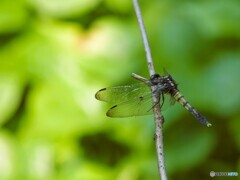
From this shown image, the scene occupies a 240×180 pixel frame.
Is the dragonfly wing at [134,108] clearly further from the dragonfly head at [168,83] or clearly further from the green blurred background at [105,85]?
the green blurred background at [105,85]

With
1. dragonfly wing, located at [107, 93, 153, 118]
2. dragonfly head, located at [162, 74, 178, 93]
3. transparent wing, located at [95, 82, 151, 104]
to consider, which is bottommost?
dragonfly wing, located at [107, 93, 153, 118]

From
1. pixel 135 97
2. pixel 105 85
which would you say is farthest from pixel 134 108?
pixel 105 85

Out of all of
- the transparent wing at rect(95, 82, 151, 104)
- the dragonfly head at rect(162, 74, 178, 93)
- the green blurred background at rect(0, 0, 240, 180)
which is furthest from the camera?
the green blurred background at rect(0, 0, 240, 180)

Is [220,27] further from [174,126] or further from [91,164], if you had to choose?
[91,164]

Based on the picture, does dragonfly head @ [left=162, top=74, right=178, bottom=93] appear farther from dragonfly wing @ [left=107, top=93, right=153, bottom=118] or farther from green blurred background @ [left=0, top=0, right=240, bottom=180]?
green blurred background @ [left=0, top=0, right=240, bottom=180]

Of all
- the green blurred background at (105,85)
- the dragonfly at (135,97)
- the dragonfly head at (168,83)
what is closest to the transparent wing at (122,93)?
the dragonfly at (135,97)

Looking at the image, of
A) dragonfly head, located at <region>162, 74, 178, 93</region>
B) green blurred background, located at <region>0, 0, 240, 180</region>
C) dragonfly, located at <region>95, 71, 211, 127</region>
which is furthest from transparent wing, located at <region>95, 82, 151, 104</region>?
green blurred background, located at <region>0, 0, 240, 180</region>

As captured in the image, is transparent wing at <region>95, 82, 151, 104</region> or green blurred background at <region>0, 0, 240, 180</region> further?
green blurred background at <region>0, 0, 240, 180</region>
